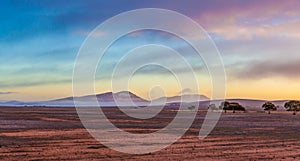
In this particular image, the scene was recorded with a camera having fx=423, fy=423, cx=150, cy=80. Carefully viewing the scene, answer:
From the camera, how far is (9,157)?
50.8 feet

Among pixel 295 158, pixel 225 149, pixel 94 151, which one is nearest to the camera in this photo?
pixel 295 158

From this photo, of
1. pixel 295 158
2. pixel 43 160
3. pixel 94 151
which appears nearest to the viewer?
pixel 43 160

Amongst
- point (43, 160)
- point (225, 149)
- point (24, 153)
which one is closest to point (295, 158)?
point (225, 149)

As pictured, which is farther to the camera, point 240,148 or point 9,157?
point 240,148

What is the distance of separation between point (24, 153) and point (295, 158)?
34.3ft

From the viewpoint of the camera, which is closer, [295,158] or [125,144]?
[295,158]

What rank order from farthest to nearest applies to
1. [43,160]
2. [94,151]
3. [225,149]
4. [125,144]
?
[125,144] < [225,149] < [94,151] < [43,160]

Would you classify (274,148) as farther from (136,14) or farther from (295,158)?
(136,14)

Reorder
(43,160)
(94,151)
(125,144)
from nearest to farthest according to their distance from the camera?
(43,160) < (94,151) < (125,144)

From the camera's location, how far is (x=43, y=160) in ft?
48.6

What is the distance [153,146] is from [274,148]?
18.3ft

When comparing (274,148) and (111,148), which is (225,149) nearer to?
(274,148)

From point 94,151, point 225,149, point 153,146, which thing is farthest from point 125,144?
point 225,149

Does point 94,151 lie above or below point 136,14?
below
